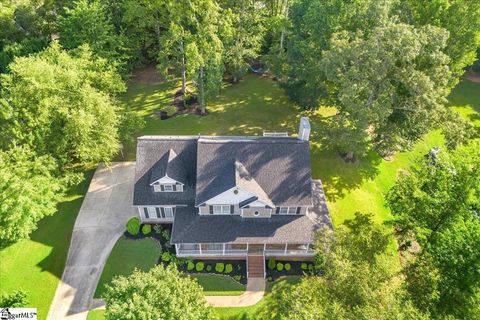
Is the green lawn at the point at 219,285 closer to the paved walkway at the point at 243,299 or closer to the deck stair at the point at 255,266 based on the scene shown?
the paved walkway at the point at 243,299

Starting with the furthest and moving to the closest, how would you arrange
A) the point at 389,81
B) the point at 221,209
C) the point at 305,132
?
the point at 389,81
the point at 305,132
the point at 221,209

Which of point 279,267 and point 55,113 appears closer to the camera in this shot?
point 279,267

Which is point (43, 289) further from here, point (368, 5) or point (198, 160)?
Result: point (368, 5)

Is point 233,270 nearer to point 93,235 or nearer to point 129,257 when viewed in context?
point 129,257

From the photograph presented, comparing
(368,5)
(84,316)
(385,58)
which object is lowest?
(84,316)

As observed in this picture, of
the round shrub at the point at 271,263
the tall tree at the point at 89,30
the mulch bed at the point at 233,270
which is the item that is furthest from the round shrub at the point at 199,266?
the tall tree at the point at 89,30

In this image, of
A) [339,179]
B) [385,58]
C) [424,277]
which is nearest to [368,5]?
[385,58]

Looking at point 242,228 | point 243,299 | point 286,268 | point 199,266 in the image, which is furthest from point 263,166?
point 243,299

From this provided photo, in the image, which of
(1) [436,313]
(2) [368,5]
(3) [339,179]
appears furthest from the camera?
(3) [339,179]
